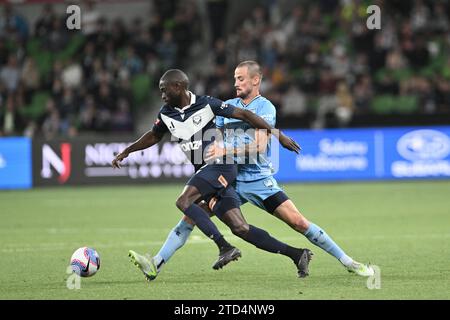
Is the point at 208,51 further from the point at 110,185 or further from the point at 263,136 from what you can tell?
the point at 263,136

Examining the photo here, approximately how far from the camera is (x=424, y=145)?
20.4 m

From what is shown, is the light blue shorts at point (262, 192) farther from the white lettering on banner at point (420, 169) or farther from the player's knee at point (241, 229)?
the white lettering on banner at point (420, 169)

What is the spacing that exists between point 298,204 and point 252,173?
319 inches

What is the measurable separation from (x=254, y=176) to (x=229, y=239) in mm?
3742

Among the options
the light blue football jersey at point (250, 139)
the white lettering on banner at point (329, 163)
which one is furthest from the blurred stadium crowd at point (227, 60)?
the light blue football jersey at point (250, 139)

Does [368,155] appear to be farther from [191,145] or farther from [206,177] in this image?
[206,177]

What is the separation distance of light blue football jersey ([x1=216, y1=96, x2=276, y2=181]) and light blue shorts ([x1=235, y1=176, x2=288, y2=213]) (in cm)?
5

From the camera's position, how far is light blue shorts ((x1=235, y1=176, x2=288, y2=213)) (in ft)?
28.7

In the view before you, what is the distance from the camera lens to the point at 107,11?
2780 cm

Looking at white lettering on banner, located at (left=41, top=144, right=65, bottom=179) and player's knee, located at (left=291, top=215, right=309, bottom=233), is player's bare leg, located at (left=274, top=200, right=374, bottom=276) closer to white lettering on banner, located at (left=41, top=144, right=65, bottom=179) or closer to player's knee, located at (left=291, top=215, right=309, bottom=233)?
player's knee, located at (left=291, top=215, right=309, bottom=233)

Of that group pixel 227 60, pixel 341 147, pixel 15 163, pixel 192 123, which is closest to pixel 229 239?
pixel 192 123

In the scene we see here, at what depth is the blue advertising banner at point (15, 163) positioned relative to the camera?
21.0 m

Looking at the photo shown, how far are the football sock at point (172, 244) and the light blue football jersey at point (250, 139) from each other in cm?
67

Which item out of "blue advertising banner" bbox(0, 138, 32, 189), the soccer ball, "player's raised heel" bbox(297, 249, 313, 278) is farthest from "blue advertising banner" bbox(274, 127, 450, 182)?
the soccer ball
